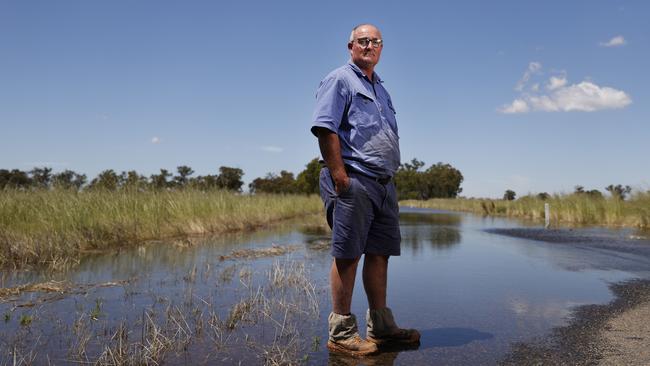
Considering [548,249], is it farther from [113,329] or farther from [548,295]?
[113,329]

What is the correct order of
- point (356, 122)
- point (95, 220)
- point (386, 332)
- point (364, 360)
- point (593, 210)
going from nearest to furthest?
1. point (364, 360)
2. point (356, 122)
3. point (386, 332)
4. point (95, 220)
5. point (593, 210)

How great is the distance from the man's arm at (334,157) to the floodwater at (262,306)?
1063 mm

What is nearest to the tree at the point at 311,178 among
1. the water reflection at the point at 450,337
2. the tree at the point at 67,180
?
the tree at the point at 67,180

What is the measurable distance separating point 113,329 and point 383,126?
2.39 m

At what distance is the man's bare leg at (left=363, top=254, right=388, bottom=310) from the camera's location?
3.49m

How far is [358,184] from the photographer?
10.6 ft

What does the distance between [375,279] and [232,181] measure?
123 feet

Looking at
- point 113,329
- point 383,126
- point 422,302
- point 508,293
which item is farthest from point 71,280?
point 508,293

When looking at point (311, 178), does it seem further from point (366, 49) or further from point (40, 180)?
point (366, 49)

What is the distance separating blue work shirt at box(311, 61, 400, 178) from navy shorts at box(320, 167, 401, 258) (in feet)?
0.39

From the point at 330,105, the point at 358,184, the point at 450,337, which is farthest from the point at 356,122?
the point at 450,337

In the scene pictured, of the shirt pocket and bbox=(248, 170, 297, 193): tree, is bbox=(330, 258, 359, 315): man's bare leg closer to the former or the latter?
the shirt pocket

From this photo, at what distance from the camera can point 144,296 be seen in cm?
479

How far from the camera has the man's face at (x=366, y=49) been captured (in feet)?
11.3
